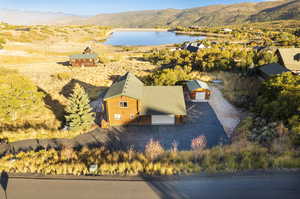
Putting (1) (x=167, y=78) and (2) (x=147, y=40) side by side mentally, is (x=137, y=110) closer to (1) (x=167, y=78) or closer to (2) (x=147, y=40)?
(1) (x=167, y=78)

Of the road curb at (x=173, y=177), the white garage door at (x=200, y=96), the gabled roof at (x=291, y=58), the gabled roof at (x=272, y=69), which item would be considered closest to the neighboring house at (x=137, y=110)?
the white garage door at (x=200, y=96)

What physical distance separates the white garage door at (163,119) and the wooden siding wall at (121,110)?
221 centimetres

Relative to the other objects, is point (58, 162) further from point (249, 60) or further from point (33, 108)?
point (249, 60)

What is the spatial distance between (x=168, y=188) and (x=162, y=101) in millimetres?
12951

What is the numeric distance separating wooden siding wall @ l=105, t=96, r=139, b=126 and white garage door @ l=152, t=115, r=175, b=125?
86.8 inches

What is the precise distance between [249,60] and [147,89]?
27442 millimetres

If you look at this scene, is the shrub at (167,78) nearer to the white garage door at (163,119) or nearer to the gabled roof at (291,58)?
the white garage door at (163,119)

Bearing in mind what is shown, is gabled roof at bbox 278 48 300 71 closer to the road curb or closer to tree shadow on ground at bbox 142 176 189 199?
the road curb

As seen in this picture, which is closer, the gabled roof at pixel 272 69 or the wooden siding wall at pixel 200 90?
the wooden siding wall at pixel 200 90

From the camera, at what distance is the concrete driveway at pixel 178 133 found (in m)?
18.4

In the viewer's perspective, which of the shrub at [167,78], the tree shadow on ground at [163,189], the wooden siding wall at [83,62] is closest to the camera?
the tree shadow on ground at [163,189]

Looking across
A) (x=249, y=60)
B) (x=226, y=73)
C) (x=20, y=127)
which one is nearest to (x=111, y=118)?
(x=20, y=127)

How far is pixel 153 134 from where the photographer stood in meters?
20.0

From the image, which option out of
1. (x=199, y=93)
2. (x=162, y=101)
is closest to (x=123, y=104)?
(x=162, y=101)
